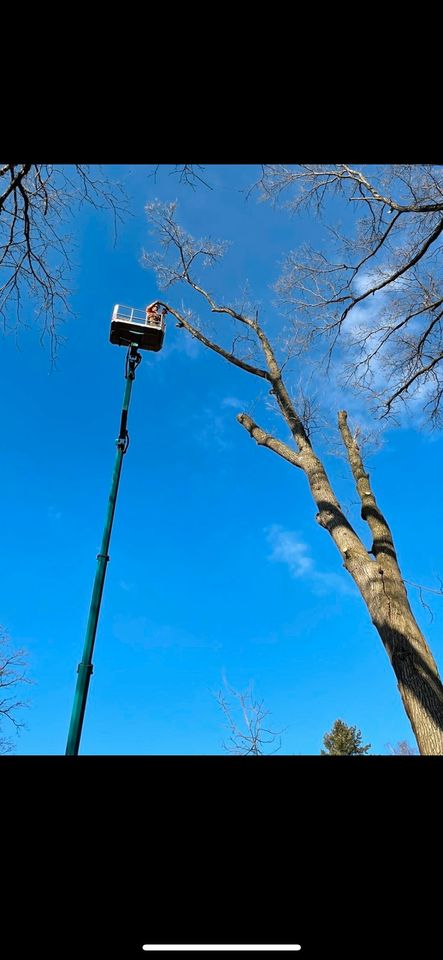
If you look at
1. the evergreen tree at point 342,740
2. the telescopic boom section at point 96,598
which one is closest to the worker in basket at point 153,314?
the telescopic boom section at point 96,598

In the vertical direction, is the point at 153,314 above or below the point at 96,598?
above

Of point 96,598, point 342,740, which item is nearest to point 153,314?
point 96,598

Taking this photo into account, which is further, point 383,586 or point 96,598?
point 383,586
